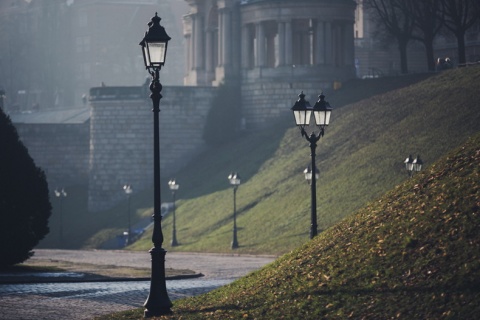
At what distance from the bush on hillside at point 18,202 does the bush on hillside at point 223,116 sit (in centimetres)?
5038

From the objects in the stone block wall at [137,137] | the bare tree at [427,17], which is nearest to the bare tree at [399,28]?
the bare tree at [427,17]

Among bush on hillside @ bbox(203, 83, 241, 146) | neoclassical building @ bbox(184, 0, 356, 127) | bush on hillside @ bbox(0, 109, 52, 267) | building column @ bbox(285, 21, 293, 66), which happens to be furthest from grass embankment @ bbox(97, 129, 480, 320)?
bush on hillside @ bbox(203, 83, 241, 146)

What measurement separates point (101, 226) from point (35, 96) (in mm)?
80394

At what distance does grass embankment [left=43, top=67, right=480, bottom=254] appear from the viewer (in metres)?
64.6

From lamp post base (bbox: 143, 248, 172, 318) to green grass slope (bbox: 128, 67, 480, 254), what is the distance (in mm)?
31619

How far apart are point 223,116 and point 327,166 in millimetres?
21407

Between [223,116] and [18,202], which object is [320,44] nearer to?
[223,116]

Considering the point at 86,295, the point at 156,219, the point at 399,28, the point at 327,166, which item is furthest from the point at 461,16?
the point at 156,219

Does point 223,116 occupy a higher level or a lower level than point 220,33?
lower

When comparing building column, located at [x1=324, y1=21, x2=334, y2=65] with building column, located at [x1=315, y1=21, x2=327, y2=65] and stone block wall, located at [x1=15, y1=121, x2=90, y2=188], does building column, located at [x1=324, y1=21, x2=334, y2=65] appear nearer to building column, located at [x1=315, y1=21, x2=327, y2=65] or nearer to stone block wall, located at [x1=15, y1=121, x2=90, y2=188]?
building column, located at [x1=315, y1=21, x2=327, y2=65]

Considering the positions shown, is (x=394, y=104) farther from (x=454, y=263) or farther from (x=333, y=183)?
(x=454, y=263)

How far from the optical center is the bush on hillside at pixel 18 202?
1603 inches

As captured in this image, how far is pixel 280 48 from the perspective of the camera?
91938 millimetres

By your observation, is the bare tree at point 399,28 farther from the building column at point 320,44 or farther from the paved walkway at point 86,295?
the paved walkway at point 86,295
